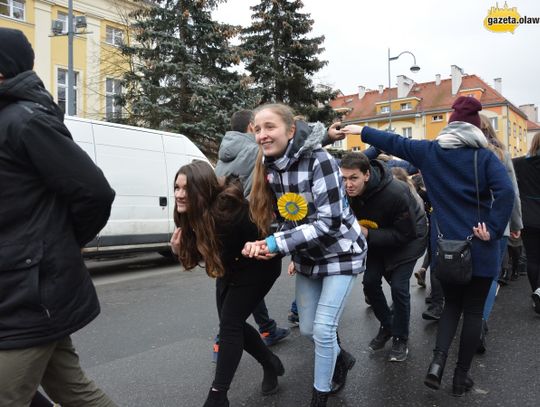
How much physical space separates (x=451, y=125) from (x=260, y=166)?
4.45ft

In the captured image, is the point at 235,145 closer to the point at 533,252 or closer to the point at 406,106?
the point at 533,252

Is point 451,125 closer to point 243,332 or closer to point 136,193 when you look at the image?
point 243,332

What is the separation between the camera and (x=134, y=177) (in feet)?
27.5

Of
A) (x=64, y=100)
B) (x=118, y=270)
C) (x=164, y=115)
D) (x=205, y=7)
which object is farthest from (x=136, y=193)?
(x=64, y=100)

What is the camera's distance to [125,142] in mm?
8352

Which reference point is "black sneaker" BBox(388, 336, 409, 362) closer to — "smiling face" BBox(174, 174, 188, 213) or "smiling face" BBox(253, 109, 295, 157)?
"smiling face" BBox(253, 109, 295, 157)

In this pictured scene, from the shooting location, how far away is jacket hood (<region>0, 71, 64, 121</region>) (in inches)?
72.1

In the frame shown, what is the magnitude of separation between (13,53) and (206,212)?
1.28m

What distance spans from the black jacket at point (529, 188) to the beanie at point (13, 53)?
189 inches

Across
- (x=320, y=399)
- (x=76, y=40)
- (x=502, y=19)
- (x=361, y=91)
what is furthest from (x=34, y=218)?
(x=361, y=91)

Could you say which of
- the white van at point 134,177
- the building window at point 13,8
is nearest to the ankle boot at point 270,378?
the white van at point 134,177

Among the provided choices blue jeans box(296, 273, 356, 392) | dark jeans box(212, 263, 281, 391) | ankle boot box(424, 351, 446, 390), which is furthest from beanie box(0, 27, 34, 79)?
ankle boot box(424, 351, 446, 390)

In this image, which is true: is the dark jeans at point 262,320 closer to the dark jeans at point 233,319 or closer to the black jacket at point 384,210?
the black jacket at point 384,210

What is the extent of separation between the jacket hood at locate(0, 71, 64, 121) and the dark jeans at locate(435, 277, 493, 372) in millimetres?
2688
